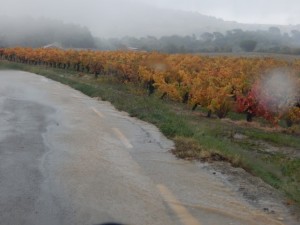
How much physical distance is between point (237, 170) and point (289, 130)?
1494 cm

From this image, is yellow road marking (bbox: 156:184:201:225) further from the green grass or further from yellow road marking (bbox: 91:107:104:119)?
yellow road marking (bbox: 91:107:104:119)

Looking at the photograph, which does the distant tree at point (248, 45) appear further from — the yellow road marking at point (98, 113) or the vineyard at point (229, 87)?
the yellow road marking at point (98, 113)

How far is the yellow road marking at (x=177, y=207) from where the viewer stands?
585 cm

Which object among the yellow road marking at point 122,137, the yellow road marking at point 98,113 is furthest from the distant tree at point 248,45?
the yellow road marking at point 122,137

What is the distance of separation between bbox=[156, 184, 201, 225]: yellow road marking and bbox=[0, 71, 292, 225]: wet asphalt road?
13 mm

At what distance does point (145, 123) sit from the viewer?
606 inches

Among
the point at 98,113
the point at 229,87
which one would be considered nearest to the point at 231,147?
the point at 98,113

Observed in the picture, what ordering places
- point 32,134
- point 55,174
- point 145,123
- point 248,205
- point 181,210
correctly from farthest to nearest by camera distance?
1. point 145,123
2. point 32,134
3. point 55,174
4. point 248,205
5. point 181,210

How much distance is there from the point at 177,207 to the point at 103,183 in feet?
5.13

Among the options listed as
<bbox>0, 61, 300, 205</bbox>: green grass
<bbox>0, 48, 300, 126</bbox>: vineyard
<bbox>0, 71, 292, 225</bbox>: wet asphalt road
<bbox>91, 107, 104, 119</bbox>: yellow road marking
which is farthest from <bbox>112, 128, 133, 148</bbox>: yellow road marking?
<bbox>0, 48, 300, 126</bbox>: vineyard

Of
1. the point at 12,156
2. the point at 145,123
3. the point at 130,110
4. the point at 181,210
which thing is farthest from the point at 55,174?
the point at 130,110

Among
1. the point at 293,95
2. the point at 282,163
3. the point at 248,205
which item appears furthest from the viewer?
the point at 293,95

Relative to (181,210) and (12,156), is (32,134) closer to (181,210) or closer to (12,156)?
(12,156)

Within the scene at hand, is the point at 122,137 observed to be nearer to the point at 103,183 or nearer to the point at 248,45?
the point at 103,183
